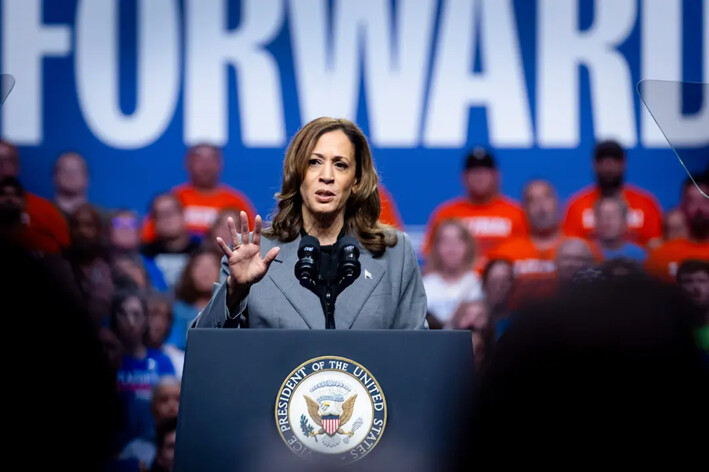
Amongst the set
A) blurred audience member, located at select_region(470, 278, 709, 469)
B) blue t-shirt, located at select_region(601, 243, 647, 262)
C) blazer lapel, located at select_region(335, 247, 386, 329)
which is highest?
blue t-shirt, located at select_region(601, 243, 647, 262)

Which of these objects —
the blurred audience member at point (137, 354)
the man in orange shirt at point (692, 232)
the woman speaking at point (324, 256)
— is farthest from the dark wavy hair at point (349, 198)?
the man in orange shirt at point (692, 232)

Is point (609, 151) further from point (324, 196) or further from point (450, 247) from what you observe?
point (324, 196)

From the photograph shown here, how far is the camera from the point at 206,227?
5.32 metres

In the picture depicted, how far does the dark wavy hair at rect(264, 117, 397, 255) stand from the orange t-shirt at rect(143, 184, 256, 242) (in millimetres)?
3171

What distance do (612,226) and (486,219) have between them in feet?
2.43

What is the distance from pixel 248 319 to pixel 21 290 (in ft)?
1.61

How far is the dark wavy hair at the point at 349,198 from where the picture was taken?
2.08 meters

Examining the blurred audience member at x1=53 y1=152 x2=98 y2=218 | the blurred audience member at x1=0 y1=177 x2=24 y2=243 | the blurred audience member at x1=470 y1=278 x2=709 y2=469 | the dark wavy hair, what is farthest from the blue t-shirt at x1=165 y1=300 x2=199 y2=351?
the blurred audience member at x1=470 y1=278 x2=709 y2=469

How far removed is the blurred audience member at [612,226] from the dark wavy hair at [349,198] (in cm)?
→ 327

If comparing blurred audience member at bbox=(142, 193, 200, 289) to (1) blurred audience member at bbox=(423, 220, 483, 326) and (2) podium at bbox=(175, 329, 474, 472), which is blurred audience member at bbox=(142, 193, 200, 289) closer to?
(1) blurred audience member at bbox=(423, 220, 483, 326)

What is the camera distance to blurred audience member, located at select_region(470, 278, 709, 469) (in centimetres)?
123

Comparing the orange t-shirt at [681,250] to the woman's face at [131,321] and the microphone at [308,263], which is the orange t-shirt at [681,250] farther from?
the microphone at [308,263]

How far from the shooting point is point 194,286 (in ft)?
17.1

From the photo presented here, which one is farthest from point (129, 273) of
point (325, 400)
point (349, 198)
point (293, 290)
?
point (325, 400)
